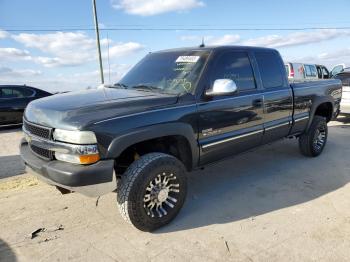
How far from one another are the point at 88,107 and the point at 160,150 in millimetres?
1007

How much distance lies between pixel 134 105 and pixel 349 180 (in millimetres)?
3470

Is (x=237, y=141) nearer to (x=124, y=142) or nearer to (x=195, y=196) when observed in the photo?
(x=195, y=196)

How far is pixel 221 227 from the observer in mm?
3555

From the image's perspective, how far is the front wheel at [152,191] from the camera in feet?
10.5

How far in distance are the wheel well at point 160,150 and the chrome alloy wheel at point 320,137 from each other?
3.29m

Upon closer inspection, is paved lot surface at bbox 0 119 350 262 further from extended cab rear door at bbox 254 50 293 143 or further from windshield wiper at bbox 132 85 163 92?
windshield wiper at bbox 132 85 163 92

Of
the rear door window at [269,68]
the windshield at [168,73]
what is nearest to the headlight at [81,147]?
the windshield at [168,73]

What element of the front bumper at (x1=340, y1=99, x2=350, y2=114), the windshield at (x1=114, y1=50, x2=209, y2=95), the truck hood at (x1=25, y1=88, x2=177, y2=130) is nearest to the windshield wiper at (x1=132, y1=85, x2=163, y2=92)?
the windshield at (x1=114, y1=50, x2=209, y2=95)

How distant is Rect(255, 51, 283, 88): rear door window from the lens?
4828 millimetres

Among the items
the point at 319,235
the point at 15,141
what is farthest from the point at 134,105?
the point at 15,141

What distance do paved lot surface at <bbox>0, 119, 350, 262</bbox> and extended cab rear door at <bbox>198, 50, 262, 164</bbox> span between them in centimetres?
65

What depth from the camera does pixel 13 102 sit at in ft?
34.7

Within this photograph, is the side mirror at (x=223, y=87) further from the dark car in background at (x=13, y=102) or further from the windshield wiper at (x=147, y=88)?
the dark car in background at (x=13, y=102)

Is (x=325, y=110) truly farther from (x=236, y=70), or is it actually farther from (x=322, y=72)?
(x=322, y=72)
